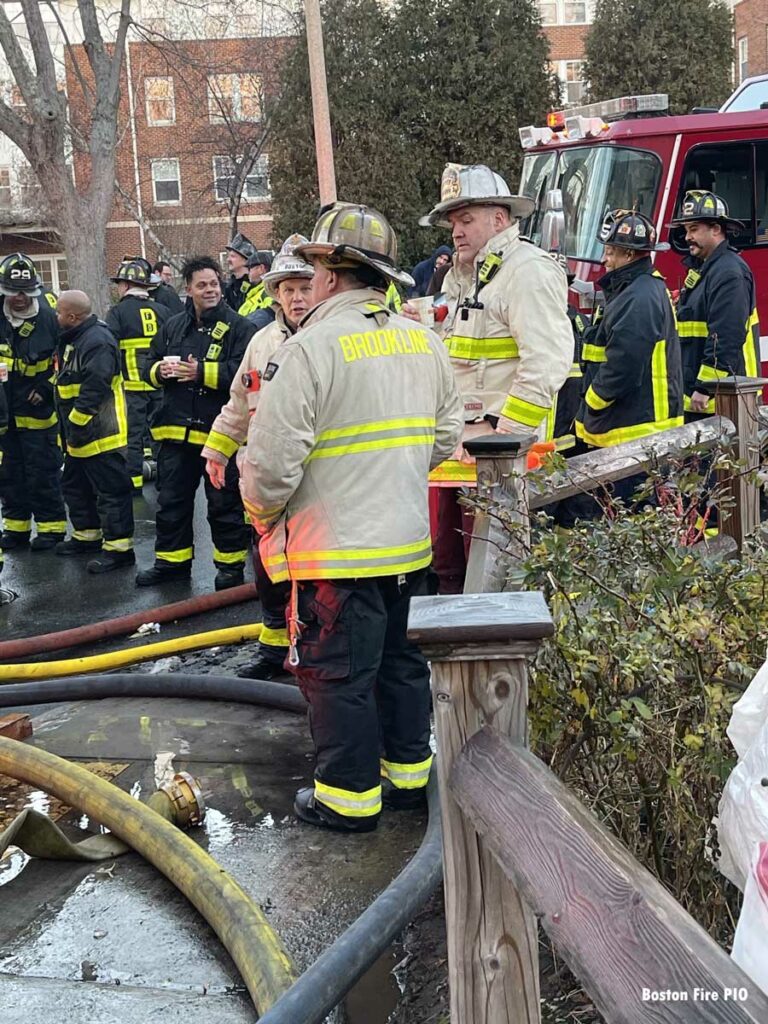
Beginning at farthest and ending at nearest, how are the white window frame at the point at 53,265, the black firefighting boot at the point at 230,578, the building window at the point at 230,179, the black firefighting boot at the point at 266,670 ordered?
the white window frame at the point at 53,265, the building window at the point at 230,179, the black firefighting boot at the point at 230,578, the black firefighting boot at the point at 266,670

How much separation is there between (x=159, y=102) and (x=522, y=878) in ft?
116

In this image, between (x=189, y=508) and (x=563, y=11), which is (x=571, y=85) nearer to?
(x=563, y=11)

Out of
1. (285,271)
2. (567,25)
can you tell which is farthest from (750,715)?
(567,25)

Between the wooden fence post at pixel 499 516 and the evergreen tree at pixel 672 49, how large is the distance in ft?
65.6

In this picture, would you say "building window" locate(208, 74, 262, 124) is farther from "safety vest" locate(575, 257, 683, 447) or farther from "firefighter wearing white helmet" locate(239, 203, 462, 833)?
"firefighter wearing white helmet" locate(239, 203, 462, 833)

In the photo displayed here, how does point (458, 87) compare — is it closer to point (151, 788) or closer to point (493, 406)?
point (493, 406)

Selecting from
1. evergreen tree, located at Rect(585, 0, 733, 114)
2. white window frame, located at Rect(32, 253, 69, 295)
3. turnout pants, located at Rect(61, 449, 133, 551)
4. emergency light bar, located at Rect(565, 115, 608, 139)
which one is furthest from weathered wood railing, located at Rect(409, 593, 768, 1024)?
white window frame, located at Rect(32, 253, 69, 295)

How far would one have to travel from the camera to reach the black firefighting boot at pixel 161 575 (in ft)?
25.0

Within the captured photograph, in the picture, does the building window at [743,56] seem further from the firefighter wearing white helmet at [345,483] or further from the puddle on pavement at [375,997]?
the puddle on pavement at [375,997]

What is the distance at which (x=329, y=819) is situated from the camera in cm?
383

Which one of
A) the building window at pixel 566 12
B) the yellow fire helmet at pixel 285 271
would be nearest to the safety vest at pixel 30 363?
the yellow fire helmet at pixel 285 271

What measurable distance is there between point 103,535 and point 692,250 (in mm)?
4333

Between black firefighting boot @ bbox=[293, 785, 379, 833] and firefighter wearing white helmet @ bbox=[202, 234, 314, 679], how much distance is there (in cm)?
159

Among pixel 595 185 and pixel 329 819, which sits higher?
pixel 595 185
